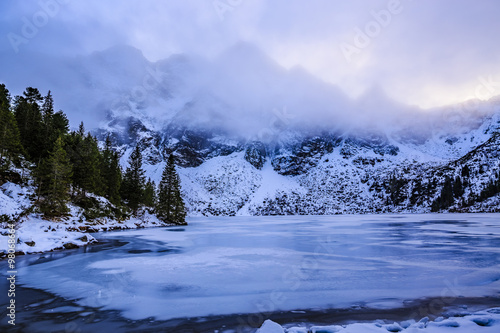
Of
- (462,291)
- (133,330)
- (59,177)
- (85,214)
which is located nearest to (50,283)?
(133,330)

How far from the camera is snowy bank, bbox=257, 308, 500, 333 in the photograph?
6.38 m

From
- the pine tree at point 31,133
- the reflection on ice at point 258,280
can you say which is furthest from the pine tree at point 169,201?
the reflection on ice at point 258,280

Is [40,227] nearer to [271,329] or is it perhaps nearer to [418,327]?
[271,329]

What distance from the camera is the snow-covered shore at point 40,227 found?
71.9 ft

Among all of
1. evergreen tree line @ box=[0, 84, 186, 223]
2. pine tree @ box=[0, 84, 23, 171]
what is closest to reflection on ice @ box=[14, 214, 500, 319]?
evergreen tree line @ box=[0, 84, 186, 223]

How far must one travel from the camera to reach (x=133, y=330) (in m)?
7.08

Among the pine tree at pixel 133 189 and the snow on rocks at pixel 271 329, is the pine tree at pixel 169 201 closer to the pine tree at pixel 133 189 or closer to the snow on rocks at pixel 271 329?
the pine tree at pixel 133 189

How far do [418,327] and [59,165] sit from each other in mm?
42884

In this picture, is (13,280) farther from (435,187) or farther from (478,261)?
(435,187)

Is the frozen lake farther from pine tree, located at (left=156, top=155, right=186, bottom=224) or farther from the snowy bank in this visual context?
pine tree, located at (left=156, top=155, right=186, bottom=224)

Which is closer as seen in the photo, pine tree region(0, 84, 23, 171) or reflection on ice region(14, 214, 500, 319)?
reflection on ice region(14, 214, 500, 319)

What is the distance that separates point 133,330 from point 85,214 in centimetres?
4535

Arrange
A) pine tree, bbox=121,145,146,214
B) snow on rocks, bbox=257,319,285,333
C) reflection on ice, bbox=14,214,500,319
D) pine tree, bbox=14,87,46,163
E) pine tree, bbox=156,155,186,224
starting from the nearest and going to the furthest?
snow on rocks, bbox=257,319,285,333, reflection on ice, bbox=14,214,500,319, pine tree, bbox=14,87,46,163, pine tree, bbox=121,145,146,214, pine tree, bbox=156,155,186,224

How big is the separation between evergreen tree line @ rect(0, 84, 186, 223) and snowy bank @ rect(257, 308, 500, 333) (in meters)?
40.4
